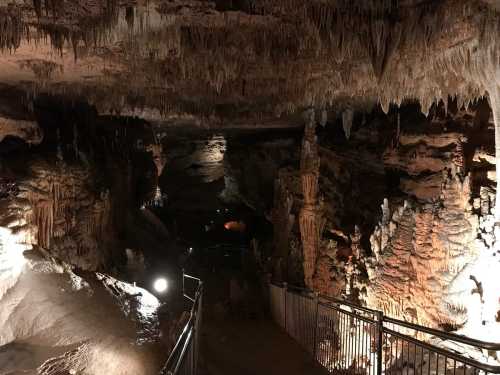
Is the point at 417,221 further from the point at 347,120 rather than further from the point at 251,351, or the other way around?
the point at 347,120

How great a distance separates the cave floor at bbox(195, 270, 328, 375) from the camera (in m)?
7.07

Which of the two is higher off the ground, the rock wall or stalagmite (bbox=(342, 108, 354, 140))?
stalagmite (bbox=(342, 108, 354, 140))

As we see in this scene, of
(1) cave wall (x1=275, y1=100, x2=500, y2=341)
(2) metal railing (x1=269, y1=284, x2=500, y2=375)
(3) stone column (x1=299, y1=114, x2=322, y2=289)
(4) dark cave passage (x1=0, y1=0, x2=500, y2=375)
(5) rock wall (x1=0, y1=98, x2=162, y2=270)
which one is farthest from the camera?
(3) stone column (x1=299, y1=114, x2=322, y2=289)

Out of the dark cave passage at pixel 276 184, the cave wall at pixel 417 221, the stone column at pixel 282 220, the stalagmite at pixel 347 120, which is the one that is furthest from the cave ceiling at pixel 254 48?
the stone column at pixel 282 220

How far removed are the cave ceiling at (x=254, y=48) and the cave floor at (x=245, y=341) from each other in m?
4.94

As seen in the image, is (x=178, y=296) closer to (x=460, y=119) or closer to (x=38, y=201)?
(x=38, y=201)

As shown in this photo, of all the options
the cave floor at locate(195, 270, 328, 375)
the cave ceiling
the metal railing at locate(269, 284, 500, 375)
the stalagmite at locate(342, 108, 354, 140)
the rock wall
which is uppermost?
the cave ceiling

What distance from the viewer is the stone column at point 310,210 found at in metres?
11.9

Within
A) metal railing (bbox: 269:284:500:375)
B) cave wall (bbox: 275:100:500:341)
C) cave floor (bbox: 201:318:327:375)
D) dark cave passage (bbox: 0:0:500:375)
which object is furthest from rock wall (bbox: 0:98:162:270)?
cave wall (bbox: 275:100:500:341)

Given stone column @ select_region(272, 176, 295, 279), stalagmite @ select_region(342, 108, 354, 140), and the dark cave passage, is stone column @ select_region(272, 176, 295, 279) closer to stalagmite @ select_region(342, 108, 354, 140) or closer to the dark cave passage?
the dark cave passage

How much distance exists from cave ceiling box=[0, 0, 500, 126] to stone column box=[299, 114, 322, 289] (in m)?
1.90

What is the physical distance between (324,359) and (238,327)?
3188mm

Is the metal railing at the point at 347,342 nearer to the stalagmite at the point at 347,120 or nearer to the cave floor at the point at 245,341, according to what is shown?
the cave floor at the point at 245,341

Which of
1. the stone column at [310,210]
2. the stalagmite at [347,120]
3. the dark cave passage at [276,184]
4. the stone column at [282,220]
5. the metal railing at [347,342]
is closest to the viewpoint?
the dark cave passage at [276,184]
